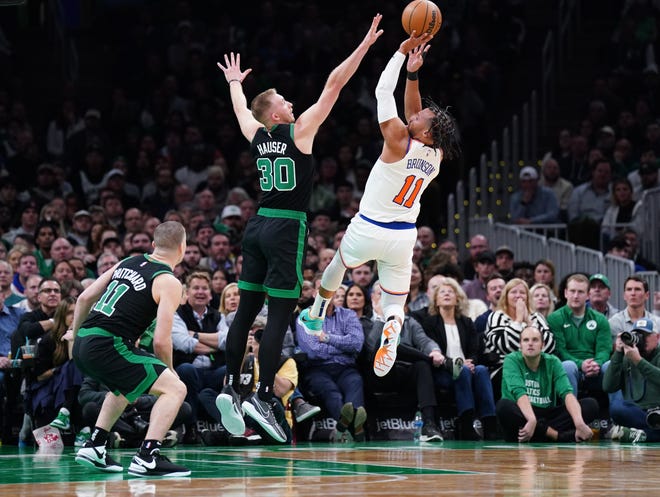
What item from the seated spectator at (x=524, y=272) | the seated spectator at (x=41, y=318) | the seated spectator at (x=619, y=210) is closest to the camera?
the seated spectator at (x=41, y=318)

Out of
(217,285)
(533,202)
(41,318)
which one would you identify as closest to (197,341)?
(217,285)

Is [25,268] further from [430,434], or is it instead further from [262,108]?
[262,108]

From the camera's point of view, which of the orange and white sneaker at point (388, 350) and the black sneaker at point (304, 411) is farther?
the black sneaker at point (304, 411)

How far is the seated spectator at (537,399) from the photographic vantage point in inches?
539

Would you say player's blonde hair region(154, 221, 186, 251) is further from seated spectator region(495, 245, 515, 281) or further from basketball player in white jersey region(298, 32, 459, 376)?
seated spectator region(495, 245, 515, 281)

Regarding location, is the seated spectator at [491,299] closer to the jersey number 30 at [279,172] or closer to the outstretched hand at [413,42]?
the outstretched hand at [413,42]

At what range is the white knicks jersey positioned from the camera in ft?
34.9

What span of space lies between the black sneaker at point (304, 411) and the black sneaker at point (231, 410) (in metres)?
3.00

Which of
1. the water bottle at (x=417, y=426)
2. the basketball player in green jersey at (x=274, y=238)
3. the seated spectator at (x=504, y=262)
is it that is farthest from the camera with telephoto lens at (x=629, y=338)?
the basketball player in green jersey at (x=274, y=238)

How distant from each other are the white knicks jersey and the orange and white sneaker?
94 cm

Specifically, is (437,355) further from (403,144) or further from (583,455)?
(403,144)

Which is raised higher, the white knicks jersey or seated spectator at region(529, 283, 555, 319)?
the white knicks jersey

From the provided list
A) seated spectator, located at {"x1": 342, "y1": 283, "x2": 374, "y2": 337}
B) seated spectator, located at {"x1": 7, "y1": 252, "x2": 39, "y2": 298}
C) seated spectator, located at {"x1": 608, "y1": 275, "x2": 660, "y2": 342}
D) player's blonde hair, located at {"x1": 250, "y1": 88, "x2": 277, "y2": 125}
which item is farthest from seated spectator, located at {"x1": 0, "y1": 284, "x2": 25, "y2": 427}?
seated spectator, located at {"x1": 608, "y1": 275, "x2": 660, "y2": 342}

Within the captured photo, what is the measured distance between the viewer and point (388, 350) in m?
10.9
